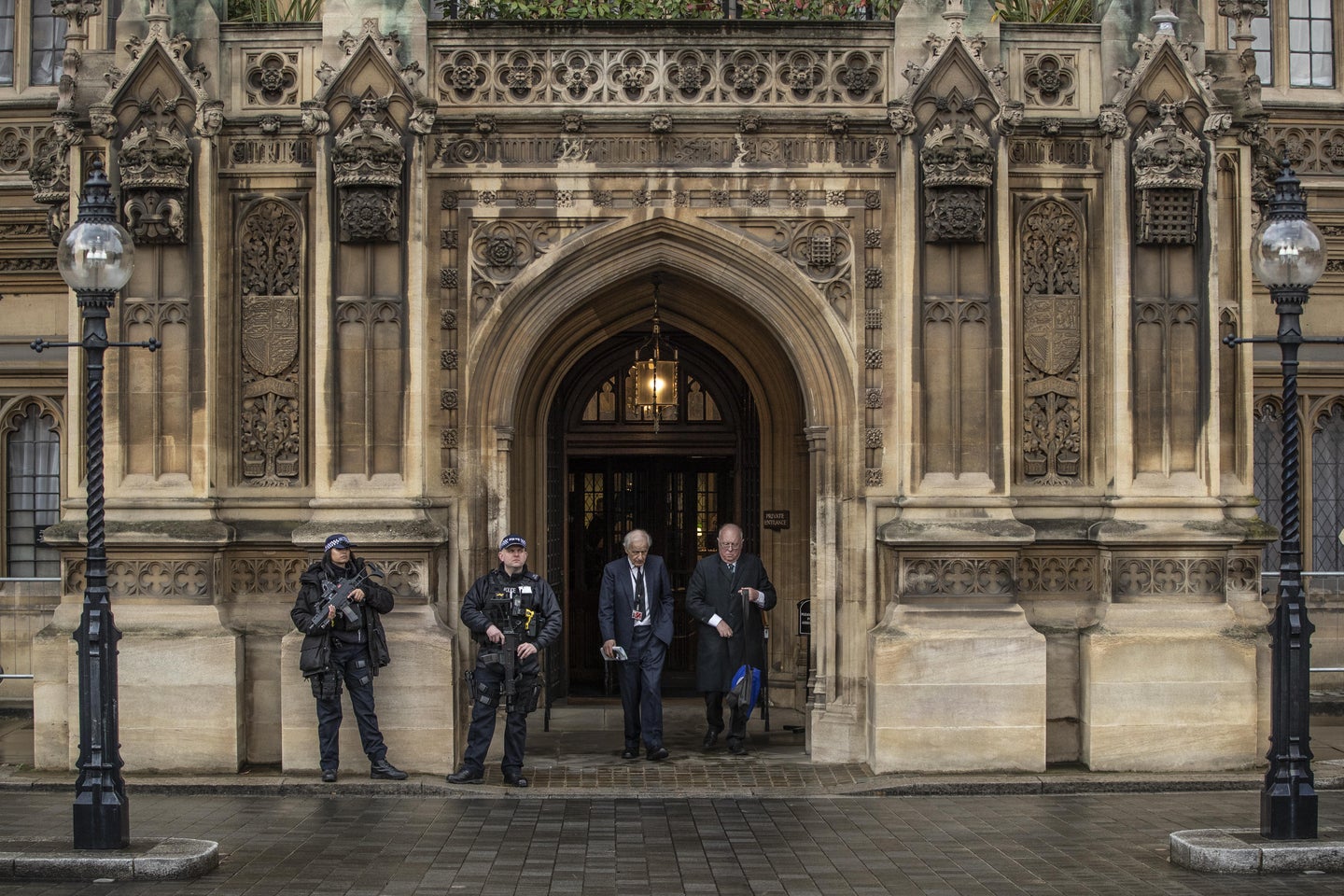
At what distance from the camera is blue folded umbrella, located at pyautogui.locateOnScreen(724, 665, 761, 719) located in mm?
14500

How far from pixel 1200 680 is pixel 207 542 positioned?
25.6 ft

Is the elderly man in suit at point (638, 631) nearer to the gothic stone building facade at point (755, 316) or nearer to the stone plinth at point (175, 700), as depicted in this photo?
the gothic stone building facade at point (755, 316)

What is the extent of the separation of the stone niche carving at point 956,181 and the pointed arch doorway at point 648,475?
4155 mm

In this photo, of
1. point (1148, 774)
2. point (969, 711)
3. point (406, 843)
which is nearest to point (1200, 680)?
point (1148, 774)

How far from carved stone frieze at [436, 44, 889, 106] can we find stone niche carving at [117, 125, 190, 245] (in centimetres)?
213

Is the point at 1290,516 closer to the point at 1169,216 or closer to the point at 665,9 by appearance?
the point at 1169,216

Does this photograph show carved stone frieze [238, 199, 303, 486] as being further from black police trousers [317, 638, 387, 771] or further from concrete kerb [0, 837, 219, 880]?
concrete kerb [0, 837, 219, 880]

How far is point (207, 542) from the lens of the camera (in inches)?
535

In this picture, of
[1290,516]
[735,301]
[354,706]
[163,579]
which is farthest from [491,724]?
[1290,516]

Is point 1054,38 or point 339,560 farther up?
point 1054,38

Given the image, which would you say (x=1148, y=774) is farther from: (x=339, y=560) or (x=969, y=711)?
(x=339, y=560)

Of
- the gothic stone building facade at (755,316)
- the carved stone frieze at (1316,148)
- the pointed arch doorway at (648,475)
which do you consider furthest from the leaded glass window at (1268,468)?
the pointed arch doorway at (648,475)

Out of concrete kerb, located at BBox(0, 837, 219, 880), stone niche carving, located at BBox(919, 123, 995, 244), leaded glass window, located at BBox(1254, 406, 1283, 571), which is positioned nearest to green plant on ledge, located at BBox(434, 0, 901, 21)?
stone niche carving, located at BBox(919, 123, 995, 244)

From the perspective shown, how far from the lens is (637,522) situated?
18.4m
